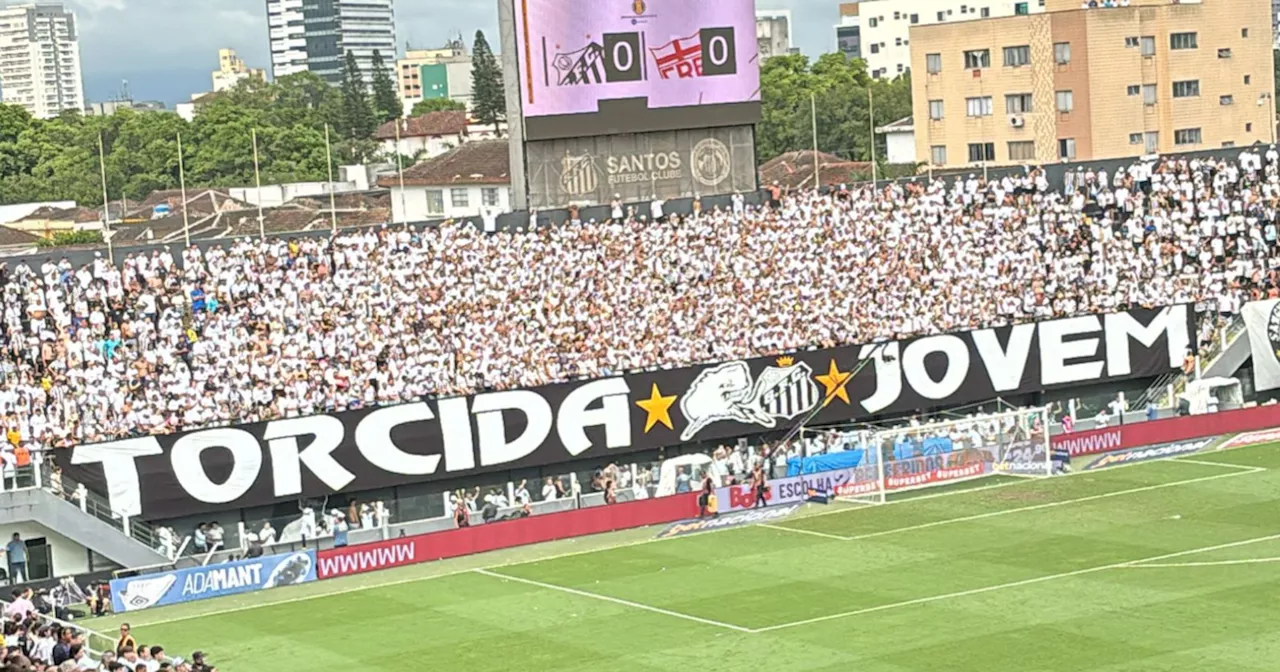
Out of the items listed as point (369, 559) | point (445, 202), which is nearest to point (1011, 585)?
point (369, 559)

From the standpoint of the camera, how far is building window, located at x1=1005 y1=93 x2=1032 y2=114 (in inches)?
3300

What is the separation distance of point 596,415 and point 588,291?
132 inches

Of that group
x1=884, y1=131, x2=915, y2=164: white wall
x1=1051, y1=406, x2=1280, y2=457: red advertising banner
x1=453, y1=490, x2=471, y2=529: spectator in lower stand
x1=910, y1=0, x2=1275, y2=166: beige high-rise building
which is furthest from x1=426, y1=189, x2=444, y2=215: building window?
x1=453, y1=490, x2=471, y2=529: spectator in lower stand

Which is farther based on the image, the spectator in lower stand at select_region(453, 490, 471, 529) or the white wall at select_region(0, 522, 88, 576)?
the spectator in lower stand at select_region(453, 490, 471, 529)

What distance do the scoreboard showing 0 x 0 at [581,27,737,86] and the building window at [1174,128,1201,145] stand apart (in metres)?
40.5

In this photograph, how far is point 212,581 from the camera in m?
37.4

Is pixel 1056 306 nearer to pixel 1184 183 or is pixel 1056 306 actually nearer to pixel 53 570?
pixel 1184 183

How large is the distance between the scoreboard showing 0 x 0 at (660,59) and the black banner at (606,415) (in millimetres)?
8111

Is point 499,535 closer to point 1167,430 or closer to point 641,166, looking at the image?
point 641,166

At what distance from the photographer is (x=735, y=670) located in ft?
93.7

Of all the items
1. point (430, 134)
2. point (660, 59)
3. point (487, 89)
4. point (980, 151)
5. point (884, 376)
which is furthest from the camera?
point (487, 89)

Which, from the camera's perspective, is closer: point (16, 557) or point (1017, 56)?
point (16, 557)

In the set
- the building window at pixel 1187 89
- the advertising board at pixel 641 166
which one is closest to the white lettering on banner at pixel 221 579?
the advertising board at pixel 641 166

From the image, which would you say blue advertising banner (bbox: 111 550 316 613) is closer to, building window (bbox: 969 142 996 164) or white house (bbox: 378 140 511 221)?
white house (bbox: 378 140 511 221)
